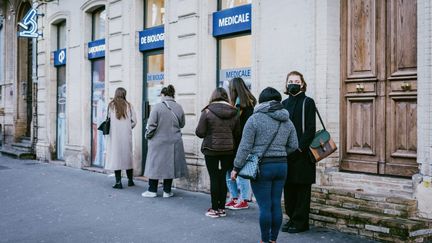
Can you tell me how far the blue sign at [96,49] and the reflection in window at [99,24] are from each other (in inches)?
12.0

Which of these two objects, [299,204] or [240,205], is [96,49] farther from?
[299,204]

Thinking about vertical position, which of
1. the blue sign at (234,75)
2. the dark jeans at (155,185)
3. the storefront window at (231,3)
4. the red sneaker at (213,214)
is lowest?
the red sneaker at (213,214)

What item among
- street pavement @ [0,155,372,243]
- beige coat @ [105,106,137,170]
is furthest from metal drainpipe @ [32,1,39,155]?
beige coat @ [105,106,137,170]

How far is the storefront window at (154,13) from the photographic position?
11935 millimetres

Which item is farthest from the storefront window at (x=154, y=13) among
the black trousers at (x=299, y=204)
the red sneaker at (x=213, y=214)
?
the black trousers at (x=299, y=204)

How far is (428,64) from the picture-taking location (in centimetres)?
629

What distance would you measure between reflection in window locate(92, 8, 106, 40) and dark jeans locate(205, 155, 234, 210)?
24.9 ft

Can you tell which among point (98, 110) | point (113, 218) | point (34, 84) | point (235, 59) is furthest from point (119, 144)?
Answer: point (34, 84)

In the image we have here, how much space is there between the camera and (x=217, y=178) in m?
7.62

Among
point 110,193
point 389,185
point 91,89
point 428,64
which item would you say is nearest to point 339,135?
point 389,185

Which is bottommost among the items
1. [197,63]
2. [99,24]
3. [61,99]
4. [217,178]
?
[217,178]

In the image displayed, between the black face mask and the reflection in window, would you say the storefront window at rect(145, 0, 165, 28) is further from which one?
the black face mask

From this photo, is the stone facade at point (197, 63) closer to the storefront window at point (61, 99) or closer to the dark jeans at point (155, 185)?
the storefront window at point (61, 99)

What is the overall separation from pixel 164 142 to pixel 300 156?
3.32 m
